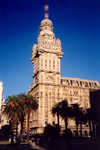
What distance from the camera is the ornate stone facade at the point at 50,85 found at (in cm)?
10931

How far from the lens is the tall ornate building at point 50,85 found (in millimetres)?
109312

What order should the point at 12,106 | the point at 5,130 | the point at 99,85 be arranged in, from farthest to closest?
the point at 99,85 → the point at 5,130 → the point at 12,106

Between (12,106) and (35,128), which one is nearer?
(12,106)

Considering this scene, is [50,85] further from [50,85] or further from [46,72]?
[46,72]

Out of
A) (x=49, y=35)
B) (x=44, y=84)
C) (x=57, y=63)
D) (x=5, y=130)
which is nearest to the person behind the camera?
(x=5, y=130)

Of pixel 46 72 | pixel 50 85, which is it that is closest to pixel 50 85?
pixel 50 85

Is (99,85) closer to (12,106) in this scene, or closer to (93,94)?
(93,94)

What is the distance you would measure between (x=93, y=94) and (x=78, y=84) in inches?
483

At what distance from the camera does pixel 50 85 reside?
114625 millimetres

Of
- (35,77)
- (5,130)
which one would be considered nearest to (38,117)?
(5,130)

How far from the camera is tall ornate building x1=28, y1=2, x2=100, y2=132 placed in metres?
109

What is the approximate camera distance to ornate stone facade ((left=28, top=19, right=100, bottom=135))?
359 feet

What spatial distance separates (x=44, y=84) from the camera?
11344cm

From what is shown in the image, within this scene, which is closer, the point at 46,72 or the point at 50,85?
the point at 50,85
